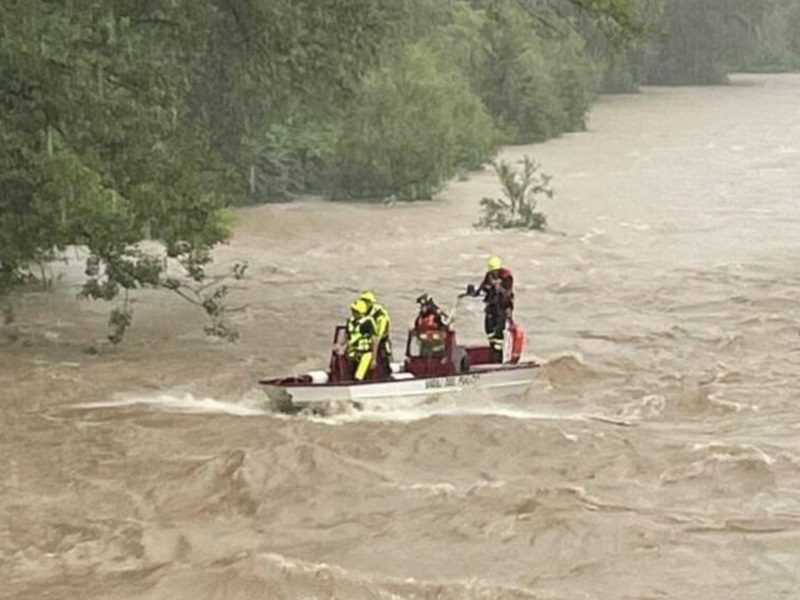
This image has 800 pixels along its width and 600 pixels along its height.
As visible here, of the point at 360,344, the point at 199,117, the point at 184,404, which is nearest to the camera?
the point at 360,344

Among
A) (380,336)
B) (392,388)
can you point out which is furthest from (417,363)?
(380,336)

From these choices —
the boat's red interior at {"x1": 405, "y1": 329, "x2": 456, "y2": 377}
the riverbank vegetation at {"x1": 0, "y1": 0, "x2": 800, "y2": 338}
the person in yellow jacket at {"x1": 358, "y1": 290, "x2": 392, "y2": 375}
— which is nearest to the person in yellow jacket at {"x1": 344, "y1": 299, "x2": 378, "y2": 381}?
the person in yellow jacket at {"x1": 358, "y1": 290, "x2": 392, "y2": 375}

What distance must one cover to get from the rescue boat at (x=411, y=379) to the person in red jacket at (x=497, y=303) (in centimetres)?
11

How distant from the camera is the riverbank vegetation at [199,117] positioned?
742 inches

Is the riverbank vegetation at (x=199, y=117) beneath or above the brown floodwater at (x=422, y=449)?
above

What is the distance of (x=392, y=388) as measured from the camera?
18.4 metres

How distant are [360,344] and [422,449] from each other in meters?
1.87

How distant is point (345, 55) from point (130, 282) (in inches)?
322

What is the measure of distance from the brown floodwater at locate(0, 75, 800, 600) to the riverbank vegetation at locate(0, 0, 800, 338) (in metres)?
1.71

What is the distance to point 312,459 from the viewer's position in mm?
16328

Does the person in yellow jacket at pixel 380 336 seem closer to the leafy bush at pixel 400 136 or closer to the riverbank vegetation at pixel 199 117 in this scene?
the riverbank vegetation at pixel 199 117

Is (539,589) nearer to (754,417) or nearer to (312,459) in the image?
(312,459)

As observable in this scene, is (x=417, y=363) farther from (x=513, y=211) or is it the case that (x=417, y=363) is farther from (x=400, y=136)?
(x=400, y=136)

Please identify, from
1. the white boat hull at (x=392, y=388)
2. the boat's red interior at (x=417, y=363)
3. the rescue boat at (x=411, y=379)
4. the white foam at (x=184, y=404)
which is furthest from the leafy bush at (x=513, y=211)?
the white foam at (x=184, y=404)
